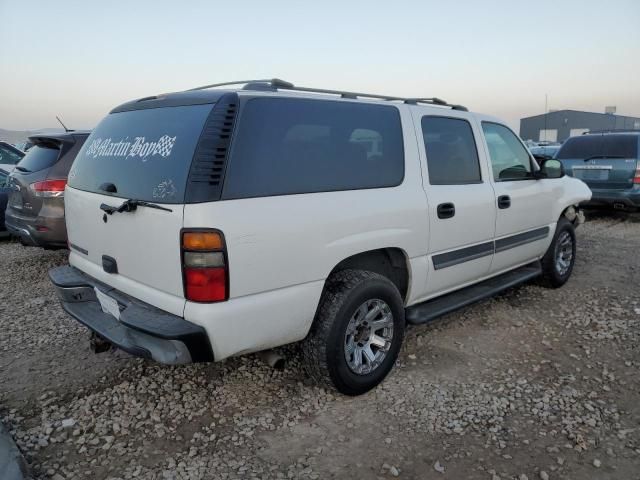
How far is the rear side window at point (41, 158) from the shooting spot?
5.35 m

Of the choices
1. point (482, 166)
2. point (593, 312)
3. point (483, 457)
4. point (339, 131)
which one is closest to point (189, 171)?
point (339, 131)

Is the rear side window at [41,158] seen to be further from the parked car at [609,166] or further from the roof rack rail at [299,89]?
the parked car at [609,166]

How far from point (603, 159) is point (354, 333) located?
25.4ft

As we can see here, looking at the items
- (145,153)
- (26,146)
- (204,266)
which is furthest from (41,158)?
(26,146)

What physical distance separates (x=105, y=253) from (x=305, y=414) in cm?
152

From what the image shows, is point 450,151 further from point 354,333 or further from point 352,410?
point 352,410

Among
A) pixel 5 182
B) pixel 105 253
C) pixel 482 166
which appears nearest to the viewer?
pixel 105 253

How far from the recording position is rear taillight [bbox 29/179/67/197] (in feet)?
16.9

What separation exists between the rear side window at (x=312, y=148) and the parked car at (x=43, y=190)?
3639 mm

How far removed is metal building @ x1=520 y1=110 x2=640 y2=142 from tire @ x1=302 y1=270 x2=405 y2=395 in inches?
1810

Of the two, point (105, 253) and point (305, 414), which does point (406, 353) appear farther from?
point (105, 253)

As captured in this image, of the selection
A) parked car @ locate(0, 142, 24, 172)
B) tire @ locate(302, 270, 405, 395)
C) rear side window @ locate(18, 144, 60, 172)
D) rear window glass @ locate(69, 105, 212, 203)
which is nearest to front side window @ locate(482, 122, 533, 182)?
tire @ locate(302, 270, 405, 395)

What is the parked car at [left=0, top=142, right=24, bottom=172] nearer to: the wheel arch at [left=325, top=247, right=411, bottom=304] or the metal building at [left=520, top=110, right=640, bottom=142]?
the wheel arch at [left=325, top=247, right=411, bottom=304]

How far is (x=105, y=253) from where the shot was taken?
273 cm
